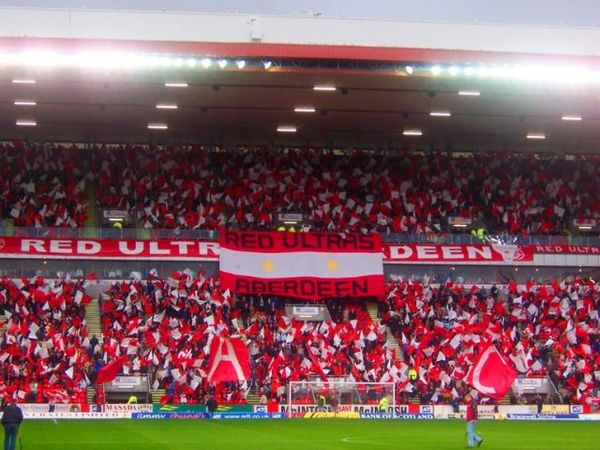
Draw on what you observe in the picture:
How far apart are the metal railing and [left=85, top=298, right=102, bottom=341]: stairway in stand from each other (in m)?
3.07

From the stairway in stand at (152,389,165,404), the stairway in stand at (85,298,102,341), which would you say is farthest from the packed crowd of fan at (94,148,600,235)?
the stairway in stand at (152,389,165,404)

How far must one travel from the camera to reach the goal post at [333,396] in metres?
41.7

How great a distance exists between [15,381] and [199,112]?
1355 cm

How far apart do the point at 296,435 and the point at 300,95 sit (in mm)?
16666

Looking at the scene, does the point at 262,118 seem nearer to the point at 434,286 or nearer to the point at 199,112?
the point at 199,112

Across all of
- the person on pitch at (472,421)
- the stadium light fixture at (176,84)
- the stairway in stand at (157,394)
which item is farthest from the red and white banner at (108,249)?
the person on pitch at (472,421)

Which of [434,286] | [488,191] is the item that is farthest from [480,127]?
[434,286]

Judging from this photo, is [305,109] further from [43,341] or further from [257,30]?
[43,341]

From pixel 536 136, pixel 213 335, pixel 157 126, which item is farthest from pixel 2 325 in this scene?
pixel 536 136

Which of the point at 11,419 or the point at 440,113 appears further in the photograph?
the point at 440,113

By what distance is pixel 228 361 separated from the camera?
4003 centimetres

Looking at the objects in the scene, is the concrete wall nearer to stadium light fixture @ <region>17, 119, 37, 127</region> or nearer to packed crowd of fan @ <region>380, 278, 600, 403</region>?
stadium light fixture @ <region>17, 119, 37, 127</region>

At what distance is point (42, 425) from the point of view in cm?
3541

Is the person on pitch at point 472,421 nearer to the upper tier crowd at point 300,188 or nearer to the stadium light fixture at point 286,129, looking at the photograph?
the upper tier crowd at point 300,188
